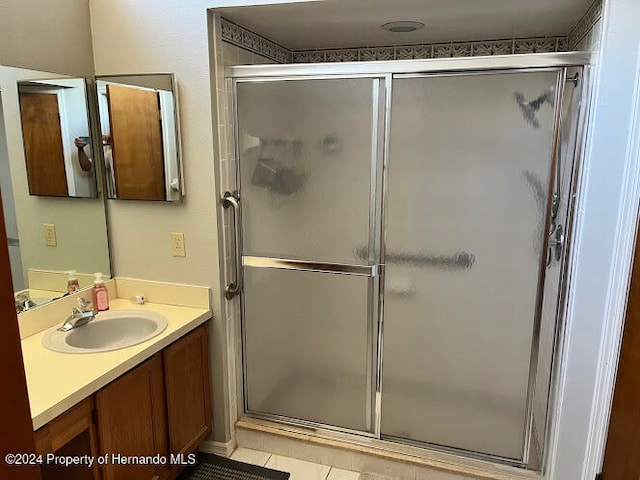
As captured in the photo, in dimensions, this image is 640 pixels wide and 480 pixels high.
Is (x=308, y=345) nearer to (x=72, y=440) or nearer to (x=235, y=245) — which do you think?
(x=235, y=245)

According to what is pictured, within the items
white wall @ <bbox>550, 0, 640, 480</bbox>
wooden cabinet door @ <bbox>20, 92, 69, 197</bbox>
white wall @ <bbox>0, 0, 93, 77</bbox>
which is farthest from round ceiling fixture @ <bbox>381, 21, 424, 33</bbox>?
wooden cabinet door @ <bbox>20, 92, 69, 197</bbox>

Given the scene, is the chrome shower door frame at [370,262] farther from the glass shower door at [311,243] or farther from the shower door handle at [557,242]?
the shower door handle at [557,242]

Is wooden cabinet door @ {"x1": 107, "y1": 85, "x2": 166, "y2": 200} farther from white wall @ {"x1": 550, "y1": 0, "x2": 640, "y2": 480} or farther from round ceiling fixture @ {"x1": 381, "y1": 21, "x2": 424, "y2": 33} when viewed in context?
white wall @ {"x1": 550, "y1": 0, "x2": 640, "y2": 480}

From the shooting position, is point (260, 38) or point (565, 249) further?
point (260, 38)

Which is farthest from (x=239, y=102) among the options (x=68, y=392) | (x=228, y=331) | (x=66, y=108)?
(x=68, y=392)

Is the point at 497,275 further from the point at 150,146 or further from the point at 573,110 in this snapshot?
the point at 150,146

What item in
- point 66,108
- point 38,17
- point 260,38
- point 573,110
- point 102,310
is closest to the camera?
point 573,110

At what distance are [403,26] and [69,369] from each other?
206 centimetres

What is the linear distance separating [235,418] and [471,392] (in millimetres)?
1240

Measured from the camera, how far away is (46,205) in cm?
209

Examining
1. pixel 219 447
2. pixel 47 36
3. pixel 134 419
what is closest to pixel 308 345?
pixel 219 447

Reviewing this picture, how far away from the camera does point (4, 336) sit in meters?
0.83

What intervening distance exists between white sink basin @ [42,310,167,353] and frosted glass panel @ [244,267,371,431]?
0.48 m

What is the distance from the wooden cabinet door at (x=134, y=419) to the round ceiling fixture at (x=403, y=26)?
1838mm
